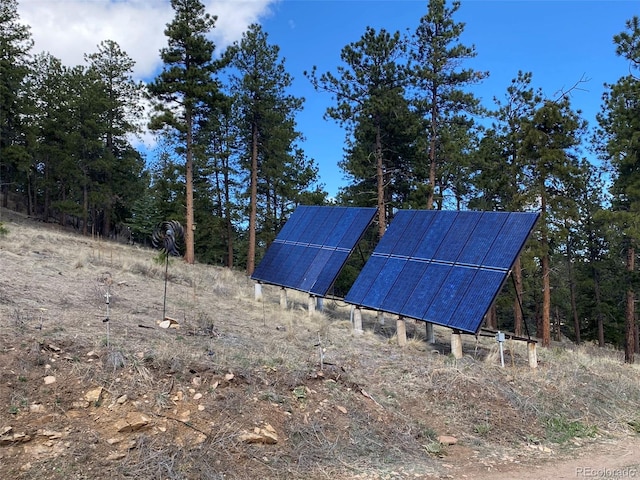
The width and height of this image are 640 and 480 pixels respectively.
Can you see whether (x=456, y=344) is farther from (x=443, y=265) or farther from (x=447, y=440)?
(x=447, y=440)

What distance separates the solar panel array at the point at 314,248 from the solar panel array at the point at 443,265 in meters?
1.09

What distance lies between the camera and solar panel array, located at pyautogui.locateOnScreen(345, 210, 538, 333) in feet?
33.5

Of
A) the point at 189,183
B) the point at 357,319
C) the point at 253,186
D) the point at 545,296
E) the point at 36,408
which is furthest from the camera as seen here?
the point at 253,186

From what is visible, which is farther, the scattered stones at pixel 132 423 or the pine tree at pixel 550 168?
the pine tree at pixel 550 168

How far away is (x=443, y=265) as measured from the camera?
11.5 m

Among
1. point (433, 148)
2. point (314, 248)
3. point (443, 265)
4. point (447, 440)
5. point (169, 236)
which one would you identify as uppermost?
point (433, 148)

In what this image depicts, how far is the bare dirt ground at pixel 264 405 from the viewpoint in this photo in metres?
5.62

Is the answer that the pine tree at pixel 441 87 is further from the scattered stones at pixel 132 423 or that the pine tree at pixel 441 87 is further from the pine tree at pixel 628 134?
the scattered stones at pixel 132 423

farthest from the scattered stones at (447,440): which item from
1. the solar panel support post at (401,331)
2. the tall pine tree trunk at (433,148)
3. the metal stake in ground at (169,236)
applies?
the tall pine tree trunk at (433,148)

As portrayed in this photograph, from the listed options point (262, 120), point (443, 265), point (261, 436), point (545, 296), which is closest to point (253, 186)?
point (262, 120)

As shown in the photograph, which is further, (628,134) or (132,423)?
(628,134)

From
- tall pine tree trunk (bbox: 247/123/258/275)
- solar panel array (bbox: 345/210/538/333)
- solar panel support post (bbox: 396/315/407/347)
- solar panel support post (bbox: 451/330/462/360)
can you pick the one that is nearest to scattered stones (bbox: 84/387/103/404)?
solar panel array (bbox: 345/210/538/333)

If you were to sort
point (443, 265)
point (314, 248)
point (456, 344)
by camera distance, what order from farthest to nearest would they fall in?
point (314, 248) → point (443, 265) → point (456, 344)

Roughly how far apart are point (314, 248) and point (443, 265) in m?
5.26
